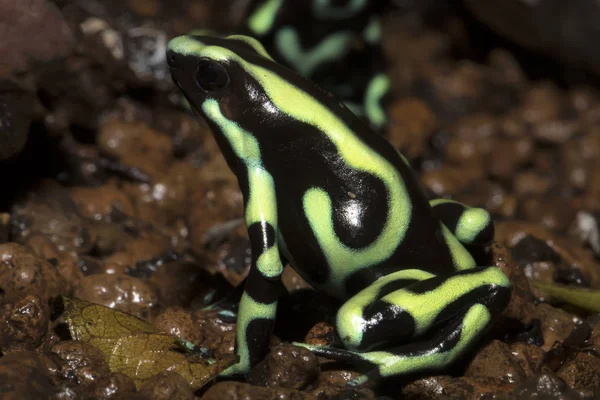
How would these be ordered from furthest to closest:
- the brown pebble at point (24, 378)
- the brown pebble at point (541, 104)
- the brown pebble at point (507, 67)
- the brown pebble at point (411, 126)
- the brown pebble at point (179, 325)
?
1. the brown pebble at point (507, 67)
2. the brown pebble at point (541, 104)
3. the brown pebble at point (411, 126)
4. the brown pebble at point (179, 325)
5. the brown pebble at point (24, 378)

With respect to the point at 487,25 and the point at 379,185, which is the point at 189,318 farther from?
the point at 487,25

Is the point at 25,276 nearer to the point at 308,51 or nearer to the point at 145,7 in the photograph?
the point at 308,51

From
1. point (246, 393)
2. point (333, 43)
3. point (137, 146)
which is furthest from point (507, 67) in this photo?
point (246, 393)

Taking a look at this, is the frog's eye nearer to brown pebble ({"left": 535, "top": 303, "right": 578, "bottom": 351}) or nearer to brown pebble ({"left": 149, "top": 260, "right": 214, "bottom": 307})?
brown pebble ({"left": 149, "top": 260, "right": 214, "bottom": 307})

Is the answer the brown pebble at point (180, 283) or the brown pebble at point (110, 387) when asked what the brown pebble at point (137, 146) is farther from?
the brown pebble at point (110, 387)

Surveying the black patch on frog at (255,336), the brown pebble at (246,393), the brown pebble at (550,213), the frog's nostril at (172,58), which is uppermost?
the frog's nostril at (172,58)

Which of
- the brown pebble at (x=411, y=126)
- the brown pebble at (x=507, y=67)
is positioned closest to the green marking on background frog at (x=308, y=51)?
the brown pebble at (x=411, y=126)

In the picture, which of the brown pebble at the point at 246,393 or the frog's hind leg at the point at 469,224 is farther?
the frog's hind leg at the point at 469,224

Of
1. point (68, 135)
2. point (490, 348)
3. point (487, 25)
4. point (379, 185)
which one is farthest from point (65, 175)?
point (487, 25)
